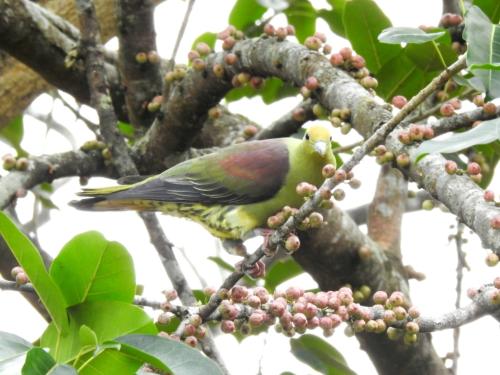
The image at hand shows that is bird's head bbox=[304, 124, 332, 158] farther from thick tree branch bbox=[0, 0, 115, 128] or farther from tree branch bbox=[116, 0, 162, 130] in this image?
thick tree branch bbox=[0, 0, 115, 128]

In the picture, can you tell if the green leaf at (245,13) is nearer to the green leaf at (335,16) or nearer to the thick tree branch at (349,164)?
the green leaf at (335,16)

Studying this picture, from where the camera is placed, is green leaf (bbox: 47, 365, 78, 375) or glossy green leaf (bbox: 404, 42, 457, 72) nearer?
green leaf (bbox: 47, 365, 78, 375)

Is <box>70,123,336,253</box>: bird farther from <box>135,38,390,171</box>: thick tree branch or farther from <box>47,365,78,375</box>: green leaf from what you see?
<box>47,365,78,375</box>: green leaf

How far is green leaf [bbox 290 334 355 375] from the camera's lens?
2573 millimetres

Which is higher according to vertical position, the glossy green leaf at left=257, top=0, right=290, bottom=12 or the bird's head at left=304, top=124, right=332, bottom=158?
the glossy green leaf at left=257, top=0, right=290, bottom=12

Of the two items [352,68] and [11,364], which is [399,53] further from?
[11,364]

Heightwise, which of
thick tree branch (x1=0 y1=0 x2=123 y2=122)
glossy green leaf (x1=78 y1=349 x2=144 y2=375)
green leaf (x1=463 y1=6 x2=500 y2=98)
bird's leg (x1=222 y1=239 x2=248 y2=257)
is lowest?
glossy green leaf (x1=78 y1=349 x2=144 y2=375)

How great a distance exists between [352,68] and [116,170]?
102 centimetres

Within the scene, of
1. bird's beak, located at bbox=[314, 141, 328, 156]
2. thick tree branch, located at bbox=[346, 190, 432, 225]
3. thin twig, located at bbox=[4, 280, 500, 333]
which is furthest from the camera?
thick tree branch, located at bbox=[346, 190, 432, 225]

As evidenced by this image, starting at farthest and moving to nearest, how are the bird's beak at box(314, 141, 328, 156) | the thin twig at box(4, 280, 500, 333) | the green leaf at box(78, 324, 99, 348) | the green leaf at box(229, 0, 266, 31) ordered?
1. the green leaf at box(229, 0, 266, 31)
2. the bird's beak at box(314, 141, 328, 156)
3. the thin twig at box(4, 280, 500, 333)
4. the green leaf at box(78, 324, 99, 348)

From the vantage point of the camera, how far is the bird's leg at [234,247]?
3.12 m

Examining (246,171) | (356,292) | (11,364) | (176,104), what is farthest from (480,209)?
(176,104)

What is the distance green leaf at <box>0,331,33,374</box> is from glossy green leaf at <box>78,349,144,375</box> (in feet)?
0.38

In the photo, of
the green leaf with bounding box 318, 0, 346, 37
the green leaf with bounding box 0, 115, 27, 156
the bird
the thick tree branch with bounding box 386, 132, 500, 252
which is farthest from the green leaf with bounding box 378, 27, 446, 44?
the green leaf with bounding box 0, 115, 27, 156
